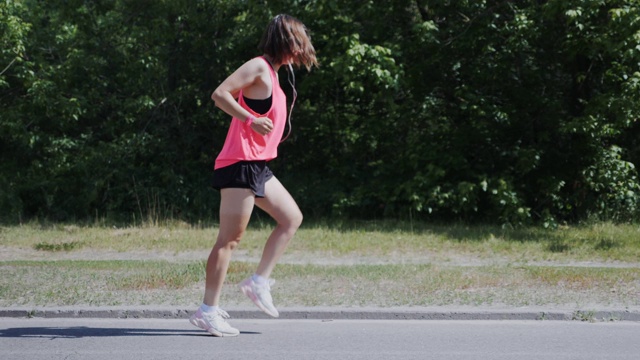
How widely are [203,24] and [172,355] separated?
11725 millimetres

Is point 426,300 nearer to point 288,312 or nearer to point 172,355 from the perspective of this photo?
point 288,312

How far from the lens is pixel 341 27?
49.1 ft

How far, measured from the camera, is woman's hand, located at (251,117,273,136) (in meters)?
5.79

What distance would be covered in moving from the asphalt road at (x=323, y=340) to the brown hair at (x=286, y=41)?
2.06m

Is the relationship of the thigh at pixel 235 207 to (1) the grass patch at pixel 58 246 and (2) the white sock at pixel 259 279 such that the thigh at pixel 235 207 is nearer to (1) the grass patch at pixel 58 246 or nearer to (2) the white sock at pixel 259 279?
(2) the white sock at pixel 259 279

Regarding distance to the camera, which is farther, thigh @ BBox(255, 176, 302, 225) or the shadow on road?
the shadow on road

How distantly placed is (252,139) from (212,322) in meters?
1.34

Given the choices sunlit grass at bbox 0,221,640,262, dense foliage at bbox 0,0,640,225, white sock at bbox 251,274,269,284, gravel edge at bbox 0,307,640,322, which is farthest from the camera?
dense foliage at bbox 0,0,640,225

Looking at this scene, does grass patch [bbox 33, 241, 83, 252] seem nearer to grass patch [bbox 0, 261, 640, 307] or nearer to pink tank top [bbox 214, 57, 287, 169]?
grass patch [bbox 0, 261, 640, 307]

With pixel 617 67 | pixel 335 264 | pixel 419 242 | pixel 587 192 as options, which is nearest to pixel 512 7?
pixel 617 67

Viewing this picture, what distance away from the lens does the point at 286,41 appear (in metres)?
6.01

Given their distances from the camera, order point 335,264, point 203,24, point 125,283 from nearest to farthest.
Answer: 1. point 125,283
2. point 335,264
3. point 203,24

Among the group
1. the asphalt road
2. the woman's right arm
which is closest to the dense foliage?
the asphalt road

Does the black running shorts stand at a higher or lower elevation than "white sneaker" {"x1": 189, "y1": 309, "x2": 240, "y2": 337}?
higher
